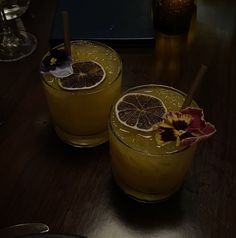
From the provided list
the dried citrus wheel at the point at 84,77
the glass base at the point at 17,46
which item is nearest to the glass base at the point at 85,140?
the dried citrus wheel at the point at 84,77

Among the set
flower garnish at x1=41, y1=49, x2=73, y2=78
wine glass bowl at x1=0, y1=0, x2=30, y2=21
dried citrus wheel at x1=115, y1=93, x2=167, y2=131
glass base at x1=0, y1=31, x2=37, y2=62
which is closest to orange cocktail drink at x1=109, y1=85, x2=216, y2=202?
dried citrus wheel at x1=115, y1=93, x2=167, y2=131

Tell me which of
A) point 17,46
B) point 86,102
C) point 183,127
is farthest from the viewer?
point 17,46

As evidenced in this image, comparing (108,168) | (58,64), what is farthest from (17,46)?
(108,168)

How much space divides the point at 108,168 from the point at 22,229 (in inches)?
7.1

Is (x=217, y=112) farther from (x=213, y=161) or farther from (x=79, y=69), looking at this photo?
(x=79, y=69)

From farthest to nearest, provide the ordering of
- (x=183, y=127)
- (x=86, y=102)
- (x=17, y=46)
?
(x=17, y=46) < (x=86, y=102) < (x=183, y=127)

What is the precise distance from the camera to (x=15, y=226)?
643mm

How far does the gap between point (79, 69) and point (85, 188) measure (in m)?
0.21

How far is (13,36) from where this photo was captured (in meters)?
1.06

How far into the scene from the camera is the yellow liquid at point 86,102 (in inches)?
27.4

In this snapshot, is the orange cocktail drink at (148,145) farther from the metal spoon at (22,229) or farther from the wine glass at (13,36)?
the wine glass at (13,36)

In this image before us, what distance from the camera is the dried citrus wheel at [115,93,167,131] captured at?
0.63 meters

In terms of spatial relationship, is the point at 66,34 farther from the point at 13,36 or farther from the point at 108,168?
the point at 13,36

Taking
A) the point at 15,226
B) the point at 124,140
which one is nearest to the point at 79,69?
the point at 124,140
